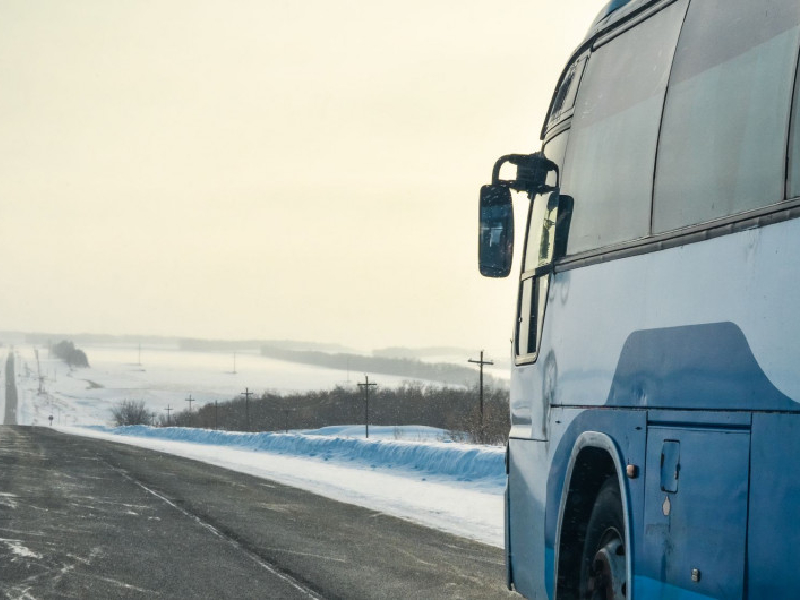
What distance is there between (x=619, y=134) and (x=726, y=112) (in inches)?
44.6

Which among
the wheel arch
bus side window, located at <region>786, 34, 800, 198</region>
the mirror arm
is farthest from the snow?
bus side window, located at <region>786, 34, 800, 198</region>

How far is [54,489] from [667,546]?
14.6 meters

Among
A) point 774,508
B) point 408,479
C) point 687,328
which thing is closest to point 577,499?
point 687,328

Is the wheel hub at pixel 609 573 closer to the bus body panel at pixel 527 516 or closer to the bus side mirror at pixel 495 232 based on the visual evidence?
the bus body panel at pixel 527 516

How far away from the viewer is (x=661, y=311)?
4625mm

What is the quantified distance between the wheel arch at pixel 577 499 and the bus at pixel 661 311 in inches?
0.4

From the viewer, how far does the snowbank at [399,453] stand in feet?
68.2

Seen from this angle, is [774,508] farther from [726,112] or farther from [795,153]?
[726,112]

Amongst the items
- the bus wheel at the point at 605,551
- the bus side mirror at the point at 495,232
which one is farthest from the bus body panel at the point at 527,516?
the bus side mirror at the point at 495,232

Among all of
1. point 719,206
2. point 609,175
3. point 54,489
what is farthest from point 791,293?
point 54,489

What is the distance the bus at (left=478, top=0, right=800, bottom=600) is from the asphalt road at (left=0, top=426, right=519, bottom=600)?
239 cm

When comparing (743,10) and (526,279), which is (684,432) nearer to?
(743,10)

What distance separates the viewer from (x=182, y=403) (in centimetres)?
18900

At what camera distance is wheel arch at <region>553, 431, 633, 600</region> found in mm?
5492
